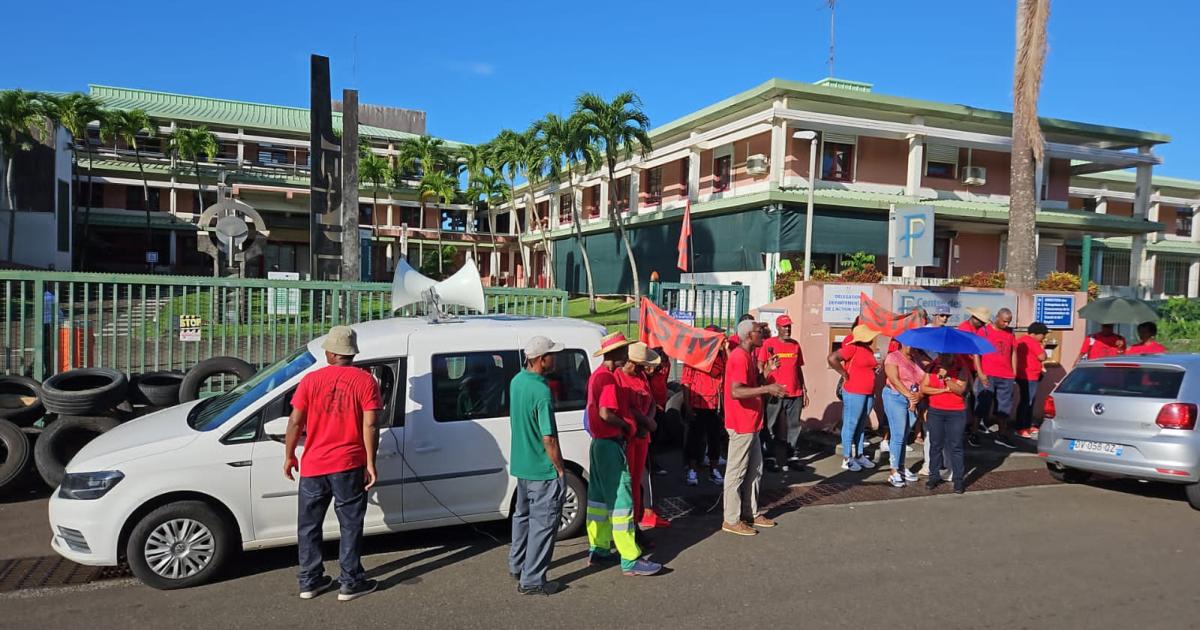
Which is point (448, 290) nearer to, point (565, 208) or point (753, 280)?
point (753, 280)

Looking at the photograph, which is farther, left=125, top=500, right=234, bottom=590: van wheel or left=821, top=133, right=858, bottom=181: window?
left=821, top=133, right=858, bottom=181: window

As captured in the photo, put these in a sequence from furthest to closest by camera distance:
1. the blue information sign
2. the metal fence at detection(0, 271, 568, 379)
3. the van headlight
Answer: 1. the blue information sign
2. the metal fence at detection(0, 271, 568, 379)
3. the van headlight

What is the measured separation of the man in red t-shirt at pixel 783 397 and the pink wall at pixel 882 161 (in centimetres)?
1963

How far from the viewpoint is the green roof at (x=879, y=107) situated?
24.0 metres

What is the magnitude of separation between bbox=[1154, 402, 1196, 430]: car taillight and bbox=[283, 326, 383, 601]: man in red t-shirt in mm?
7284

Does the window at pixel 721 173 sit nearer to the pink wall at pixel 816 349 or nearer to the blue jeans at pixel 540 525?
the pink wall at pixel 816 349

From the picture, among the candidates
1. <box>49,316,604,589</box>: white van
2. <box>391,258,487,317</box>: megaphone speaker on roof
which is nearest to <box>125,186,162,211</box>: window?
<box>391,258,487,317</box>: megaphone speaker on roof

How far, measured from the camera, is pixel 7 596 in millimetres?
5004

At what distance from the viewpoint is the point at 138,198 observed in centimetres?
4994

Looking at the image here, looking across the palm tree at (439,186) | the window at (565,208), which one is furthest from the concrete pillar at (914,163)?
the palm tree at (439,186)

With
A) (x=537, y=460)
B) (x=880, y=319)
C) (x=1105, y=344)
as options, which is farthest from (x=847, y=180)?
(x=537, y=460)

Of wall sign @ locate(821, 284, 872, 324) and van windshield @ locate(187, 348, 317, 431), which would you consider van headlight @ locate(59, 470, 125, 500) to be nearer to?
van windshield @ locate(187, 348, 317, 431)

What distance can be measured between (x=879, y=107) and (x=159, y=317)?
23.0m

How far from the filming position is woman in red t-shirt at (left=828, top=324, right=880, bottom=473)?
28.8 feet
